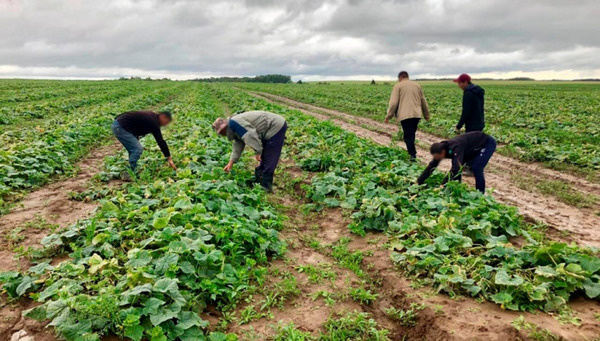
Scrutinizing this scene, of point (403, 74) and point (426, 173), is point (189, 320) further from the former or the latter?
point (403, 74)

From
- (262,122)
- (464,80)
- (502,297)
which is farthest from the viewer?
(464,80)

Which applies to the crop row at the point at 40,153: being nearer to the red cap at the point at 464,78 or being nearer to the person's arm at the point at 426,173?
the person's arm at the point at 426,173

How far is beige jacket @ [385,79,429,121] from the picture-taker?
27.4ft

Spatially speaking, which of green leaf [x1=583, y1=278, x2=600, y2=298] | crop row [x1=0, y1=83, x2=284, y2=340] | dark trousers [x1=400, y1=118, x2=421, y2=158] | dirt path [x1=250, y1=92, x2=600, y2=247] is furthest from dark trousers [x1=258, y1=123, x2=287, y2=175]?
green leaf [x1=583, y1=278, x2=600, y2=298]

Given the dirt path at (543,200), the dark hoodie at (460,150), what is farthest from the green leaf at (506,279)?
the dark hoodie at (460,150)

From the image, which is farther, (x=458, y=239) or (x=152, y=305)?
(x=458, y=239)

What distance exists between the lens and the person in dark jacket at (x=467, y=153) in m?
5.80

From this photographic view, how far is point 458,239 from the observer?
14.0 feet

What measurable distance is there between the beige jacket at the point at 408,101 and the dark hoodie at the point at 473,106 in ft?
3.02

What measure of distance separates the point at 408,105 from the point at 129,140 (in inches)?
242

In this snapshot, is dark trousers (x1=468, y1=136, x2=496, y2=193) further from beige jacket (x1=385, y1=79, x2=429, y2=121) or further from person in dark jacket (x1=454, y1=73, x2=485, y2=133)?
beige jacket (x1=385, y1=79, x2=429, y2=121)

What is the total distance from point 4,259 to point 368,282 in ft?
14.3

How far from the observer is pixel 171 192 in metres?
5.53

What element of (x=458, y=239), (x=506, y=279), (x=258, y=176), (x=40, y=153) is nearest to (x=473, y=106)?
(x=458, y=239)
